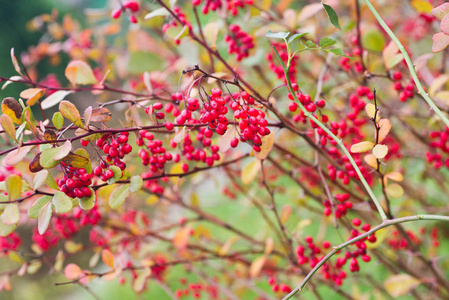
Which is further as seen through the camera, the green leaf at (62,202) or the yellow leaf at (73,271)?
the yellow leaf at (73,271)

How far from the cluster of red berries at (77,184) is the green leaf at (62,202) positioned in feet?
0.07

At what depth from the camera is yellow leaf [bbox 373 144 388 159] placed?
1.91ft

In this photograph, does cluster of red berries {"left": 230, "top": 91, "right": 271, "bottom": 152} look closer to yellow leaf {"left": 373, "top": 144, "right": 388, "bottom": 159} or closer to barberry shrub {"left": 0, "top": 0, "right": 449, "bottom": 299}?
barberry shrub {"left": 0, "top": 0, "right": 449, "bottom": 299}

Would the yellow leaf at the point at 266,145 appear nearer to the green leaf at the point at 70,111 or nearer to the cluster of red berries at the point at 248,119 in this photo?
the cluster of red berries at the point at 248,119

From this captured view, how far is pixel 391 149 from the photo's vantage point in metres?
1.13

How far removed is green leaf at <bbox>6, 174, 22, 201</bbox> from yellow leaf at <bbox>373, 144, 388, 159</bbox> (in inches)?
20.6

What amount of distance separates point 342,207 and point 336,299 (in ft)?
3.50

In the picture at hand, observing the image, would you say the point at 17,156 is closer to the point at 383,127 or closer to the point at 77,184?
the point at 77,184

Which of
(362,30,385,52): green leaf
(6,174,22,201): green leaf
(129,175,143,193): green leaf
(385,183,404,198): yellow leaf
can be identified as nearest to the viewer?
(6,174,22,201): green leaf

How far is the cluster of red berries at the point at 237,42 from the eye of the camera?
93cm

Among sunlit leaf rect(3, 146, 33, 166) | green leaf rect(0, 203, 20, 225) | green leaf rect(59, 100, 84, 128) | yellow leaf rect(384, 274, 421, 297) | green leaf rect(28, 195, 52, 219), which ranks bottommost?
yellow leaf rect(384, 274, 421, 297)

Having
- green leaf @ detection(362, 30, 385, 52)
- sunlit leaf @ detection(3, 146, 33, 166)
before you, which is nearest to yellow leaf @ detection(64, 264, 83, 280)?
sunlit leaf @ detection(3, 146, 33, 166)

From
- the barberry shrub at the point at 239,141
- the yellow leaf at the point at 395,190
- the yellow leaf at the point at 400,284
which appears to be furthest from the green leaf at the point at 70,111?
the yellow leaf at the point at 400,284

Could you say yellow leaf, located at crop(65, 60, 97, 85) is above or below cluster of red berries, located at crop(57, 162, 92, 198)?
above
